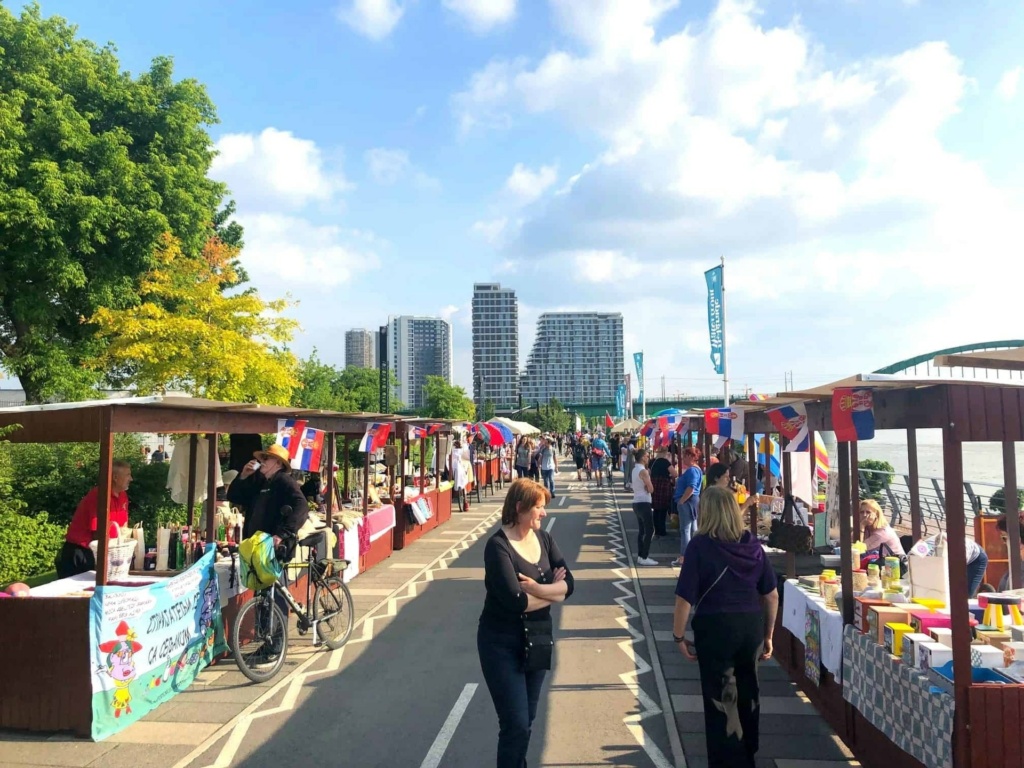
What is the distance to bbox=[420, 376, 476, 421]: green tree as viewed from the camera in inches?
2023

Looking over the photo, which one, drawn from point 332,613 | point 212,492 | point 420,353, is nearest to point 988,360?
point 332,613

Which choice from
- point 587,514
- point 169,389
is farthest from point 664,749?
point 169,389

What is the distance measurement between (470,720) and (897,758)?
2.79 metres

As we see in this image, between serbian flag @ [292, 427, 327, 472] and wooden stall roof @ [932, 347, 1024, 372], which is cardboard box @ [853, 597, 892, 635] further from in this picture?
serbian flag @ [292, 427, 327, 472]

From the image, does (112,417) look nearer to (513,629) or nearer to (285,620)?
(285,620)

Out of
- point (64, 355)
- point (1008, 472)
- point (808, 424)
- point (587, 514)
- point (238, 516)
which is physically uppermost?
point (64, 355)

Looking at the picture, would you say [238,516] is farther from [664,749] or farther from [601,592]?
[664,749]

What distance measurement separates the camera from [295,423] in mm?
8633

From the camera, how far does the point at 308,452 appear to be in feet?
28.9

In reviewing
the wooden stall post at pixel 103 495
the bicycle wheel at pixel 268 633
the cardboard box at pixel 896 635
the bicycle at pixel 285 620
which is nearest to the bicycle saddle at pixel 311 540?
the bicycle at pixel 285 620

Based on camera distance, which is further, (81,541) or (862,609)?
(81,541)

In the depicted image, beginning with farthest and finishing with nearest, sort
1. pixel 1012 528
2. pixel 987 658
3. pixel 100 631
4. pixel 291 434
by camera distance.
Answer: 1. pixel 291 434
2. pixel 1012 528
3. pixel 100 631
4. pixel 987 658

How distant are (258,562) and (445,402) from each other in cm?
4566

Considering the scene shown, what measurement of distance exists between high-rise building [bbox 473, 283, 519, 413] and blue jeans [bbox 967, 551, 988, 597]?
148662 mm
